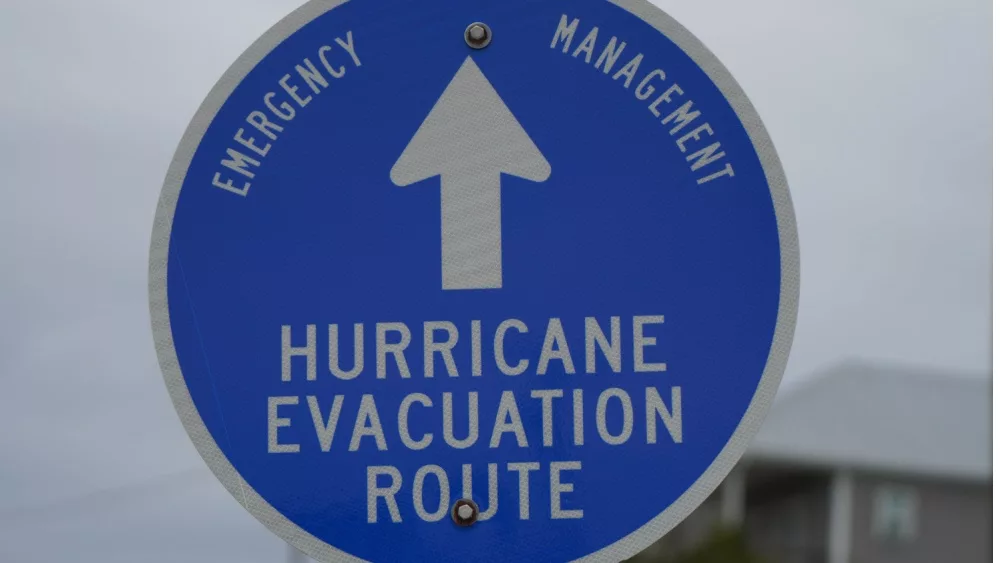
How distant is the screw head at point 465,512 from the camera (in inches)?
75.0

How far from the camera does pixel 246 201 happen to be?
79.0 inches

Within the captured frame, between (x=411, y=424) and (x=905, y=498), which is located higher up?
(x=411, y=424)

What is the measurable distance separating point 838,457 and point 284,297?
108 ft

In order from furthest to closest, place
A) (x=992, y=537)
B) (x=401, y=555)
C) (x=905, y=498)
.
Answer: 1. (x=905, y=498)
2. (x=992, y=537)
3. (x=401, y=555)

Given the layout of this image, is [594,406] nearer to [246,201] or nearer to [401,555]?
[401,555]

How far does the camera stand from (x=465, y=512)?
6.25ft

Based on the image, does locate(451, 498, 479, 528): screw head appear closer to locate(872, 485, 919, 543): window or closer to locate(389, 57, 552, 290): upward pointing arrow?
locate(389, 57, 552, 290): upward pointing arrow

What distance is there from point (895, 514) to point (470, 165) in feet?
107

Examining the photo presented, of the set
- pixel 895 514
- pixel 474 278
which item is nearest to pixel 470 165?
pixel 474 278

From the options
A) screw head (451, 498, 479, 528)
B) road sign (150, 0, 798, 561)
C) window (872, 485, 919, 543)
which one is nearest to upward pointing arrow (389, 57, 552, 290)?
road sign (150, 0, 798, 561)

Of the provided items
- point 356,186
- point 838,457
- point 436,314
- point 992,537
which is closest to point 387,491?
point 436,314

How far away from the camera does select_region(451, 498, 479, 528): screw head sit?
6.25 feet

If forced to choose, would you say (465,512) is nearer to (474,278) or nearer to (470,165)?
(474,278)

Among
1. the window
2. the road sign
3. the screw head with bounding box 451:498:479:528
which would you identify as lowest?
the window
